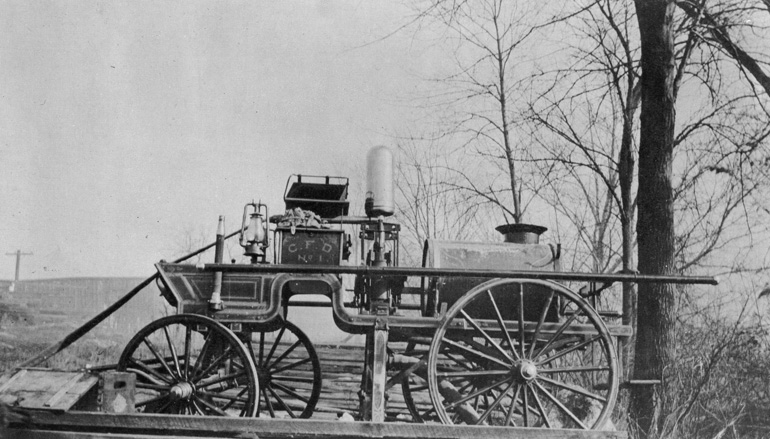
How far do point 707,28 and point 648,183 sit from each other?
2165 mm

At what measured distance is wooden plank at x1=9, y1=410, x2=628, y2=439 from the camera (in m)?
4.13

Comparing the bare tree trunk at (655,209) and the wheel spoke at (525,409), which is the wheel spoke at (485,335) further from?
the bare tree trunk at (655,209)

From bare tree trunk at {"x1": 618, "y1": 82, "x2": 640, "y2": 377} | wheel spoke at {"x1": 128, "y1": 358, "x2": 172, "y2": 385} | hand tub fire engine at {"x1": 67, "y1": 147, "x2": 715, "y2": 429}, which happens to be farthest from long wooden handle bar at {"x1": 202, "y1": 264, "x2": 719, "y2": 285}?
bare tree trunk at {"x1": 618, "y1": 82, "x2": 640, "y2": 377}

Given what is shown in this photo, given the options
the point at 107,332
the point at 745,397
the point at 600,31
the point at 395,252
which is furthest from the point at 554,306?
the point at 107,332

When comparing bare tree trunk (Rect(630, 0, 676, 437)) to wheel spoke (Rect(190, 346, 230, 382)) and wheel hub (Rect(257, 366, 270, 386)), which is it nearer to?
wheel hub (Rect(257, 366, 270, 386))

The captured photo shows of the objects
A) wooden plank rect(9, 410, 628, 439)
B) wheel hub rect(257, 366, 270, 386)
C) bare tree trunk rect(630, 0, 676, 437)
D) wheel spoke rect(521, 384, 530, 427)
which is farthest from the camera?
wheel hub rect(257, 366, 270, 386)

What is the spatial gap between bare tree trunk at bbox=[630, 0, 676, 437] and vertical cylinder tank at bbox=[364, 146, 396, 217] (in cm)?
282

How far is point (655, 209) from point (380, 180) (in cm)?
304

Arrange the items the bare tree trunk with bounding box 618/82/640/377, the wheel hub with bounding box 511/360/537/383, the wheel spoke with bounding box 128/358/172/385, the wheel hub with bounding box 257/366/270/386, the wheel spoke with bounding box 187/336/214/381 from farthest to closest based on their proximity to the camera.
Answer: the bare tree trunk with bounding box 618/82/640/377
the wheel hub with bounding box 257/366/270/386
the wheel spoke with bounding box 128/358/172/385
the wheel spoke with bounding box 187/336/214/381
the wheel hub with bounding box 511/360/537/383

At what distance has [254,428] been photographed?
4.14 meters

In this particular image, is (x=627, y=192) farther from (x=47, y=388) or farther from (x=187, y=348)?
(x=47, y=388)

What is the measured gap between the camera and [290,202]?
5996mm

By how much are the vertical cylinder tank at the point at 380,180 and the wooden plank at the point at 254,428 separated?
7.06 feet

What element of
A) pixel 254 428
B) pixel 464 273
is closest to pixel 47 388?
pixel 254 428
